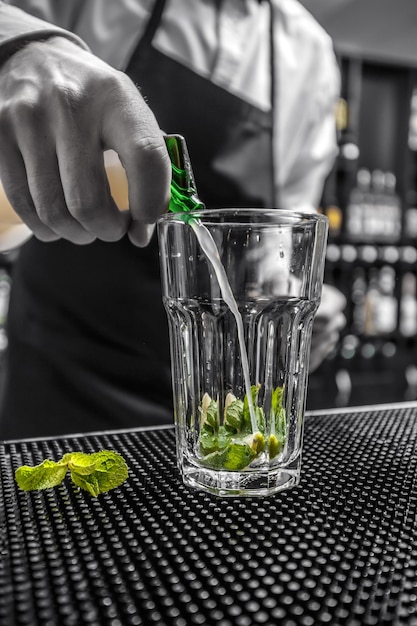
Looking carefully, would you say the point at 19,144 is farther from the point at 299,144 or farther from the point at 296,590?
the point at 299,144

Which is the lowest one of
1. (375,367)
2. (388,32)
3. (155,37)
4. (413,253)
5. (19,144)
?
(375,367)

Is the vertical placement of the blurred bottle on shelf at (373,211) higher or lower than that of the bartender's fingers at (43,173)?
lower

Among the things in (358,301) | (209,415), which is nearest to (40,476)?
(209,415)

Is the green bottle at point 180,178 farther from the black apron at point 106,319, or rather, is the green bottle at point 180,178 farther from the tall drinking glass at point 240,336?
the black apron at point 106,319

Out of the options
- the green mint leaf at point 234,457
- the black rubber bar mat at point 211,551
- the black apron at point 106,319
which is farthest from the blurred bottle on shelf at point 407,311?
the green mint leaf at point 234,457

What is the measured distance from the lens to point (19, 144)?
0.63 m

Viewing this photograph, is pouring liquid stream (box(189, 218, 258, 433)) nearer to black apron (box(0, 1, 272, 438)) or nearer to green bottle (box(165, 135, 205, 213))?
green bottle (box(165, 135, 205, 213))

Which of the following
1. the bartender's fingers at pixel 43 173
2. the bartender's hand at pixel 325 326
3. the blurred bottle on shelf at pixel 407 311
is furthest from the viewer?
the blurred bottle on shelf at pixel 407 311

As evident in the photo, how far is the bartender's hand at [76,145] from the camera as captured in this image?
1.92ft

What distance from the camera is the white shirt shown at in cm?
122

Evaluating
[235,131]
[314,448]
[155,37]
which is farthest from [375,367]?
[314,448]

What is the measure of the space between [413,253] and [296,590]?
3.11m

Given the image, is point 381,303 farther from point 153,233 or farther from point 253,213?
point 253,213

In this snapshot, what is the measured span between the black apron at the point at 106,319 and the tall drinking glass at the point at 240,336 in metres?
0.65
